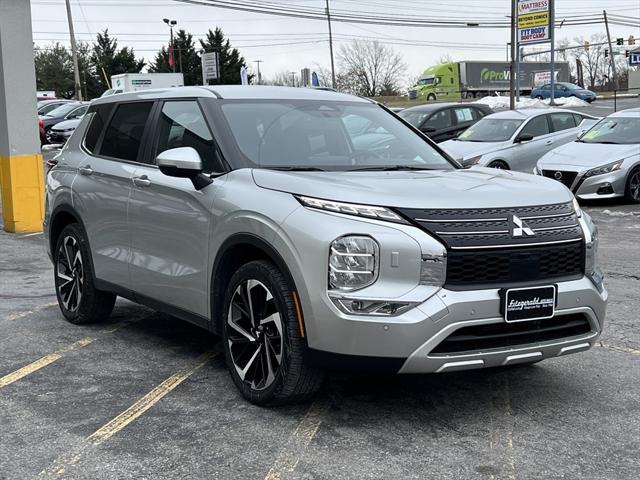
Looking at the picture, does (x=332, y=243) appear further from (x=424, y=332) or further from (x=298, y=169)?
(x=298, y=169)

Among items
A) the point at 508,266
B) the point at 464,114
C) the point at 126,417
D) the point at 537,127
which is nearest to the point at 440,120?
the point at 464,114

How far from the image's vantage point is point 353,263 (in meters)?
3.93

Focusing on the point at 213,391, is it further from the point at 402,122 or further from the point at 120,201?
the point at 402,122

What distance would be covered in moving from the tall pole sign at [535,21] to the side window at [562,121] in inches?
622

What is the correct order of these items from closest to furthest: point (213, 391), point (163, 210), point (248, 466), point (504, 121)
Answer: point (248, 466) < point (213, 391) < point (163, 210) < point (504, 121)

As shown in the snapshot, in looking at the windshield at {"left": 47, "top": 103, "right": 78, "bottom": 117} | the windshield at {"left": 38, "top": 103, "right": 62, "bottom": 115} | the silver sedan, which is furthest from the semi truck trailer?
the silver sedan

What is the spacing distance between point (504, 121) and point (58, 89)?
74.5 metres

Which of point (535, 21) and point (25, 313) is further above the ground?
point (535, 21)

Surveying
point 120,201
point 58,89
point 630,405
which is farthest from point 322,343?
point 58,89

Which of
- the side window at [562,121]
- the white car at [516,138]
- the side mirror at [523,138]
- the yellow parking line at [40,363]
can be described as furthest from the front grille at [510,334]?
the side window at [562,121]

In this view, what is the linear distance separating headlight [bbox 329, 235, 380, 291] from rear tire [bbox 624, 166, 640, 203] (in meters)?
10.9

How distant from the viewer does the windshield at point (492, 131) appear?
16531 mm

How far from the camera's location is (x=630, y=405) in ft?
15.0

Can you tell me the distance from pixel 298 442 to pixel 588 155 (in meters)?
11.5
